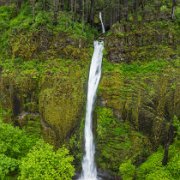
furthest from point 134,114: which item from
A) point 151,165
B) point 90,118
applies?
point 151,165

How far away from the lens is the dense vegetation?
81.5 feet

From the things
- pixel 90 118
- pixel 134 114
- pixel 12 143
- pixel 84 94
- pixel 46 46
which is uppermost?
pixel 46 46

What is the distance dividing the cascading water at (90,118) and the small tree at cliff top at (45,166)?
211 inches

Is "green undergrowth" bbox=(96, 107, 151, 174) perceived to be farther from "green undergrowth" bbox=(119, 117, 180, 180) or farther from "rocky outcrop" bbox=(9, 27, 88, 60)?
"rocky outcrop" bbox=(9, 27, 88, 60)

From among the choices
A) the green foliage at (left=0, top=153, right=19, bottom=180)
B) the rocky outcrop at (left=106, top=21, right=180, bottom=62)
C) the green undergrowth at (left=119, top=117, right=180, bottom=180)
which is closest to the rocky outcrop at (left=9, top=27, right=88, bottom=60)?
the rocky outcrop at (left=106, top=21, right=180, bottom=62)

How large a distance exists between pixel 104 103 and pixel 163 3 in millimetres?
17053

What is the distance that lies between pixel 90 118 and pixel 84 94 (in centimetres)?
253

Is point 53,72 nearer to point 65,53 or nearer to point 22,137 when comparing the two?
point 65,53

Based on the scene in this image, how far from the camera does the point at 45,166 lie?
2236cm

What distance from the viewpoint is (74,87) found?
30328 millimetres

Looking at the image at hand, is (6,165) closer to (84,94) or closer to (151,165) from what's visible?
(84,94)

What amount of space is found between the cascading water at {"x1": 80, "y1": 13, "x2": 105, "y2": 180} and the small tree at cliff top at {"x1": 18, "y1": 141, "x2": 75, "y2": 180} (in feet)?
17.6

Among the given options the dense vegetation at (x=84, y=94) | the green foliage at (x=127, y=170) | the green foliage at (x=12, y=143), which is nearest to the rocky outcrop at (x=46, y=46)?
the dense vegetation at (x=84, y=94)

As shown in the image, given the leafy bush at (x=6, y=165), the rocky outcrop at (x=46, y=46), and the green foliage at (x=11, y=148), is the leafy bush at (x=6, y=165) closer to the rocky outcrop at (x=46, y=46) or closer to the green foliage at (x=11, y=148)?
the green foliage at (x=11, y=148)
